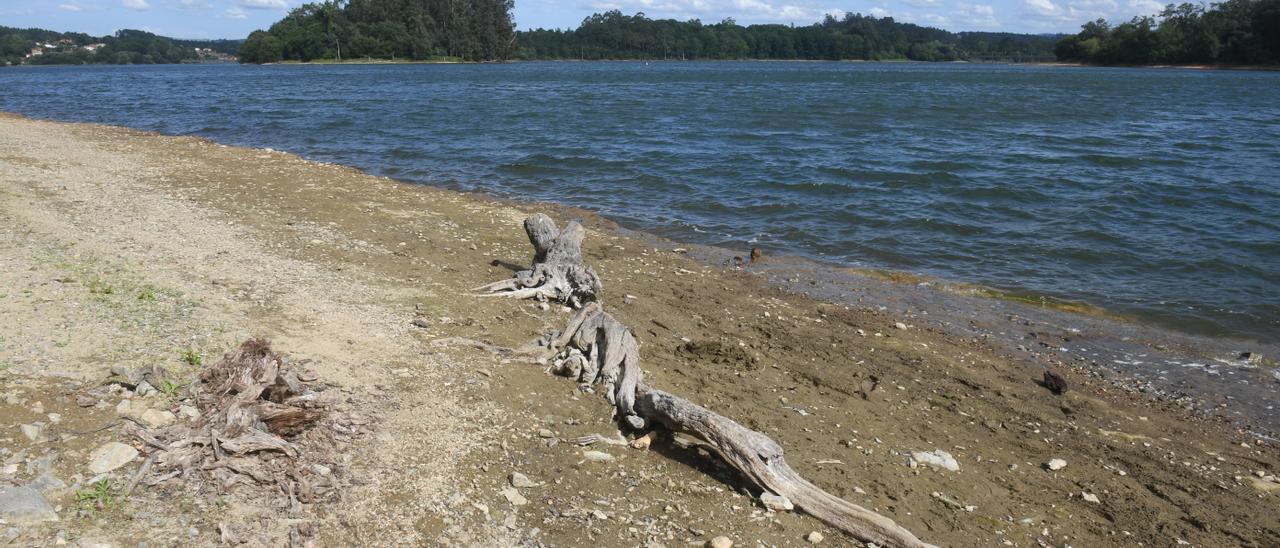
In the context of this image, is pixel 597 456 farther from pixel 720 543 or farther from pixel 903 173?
pixel 903 173

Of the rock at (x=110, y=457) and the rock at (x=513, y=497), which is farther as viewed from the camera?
the rock at (x=513, y=497)

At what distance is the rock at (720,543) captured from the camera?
4.91 metres

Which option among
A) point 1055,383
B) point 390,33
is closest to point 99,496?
point 1055,383

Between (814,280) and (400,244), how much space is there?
237 inches

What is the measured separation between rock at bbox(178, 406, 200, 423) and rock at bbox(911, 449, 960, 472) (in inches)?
206

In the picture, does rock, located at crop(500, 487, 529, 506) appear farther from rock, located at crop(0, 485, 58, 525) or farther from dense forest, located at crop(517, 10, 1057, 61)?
dense forest, located at crop(517, 10, 1057, 61)

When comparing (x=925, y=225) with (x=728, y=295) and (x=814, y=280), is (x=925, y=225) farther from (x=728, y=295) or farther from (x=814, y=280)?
(x=728, y=295)

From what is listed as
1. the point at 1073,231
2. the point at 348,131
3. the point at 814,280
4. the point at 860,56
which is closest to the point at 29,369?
the point at 814,280

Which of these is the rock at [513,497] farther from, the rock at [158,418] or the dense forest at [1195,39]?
the dense forest at [1195,39]

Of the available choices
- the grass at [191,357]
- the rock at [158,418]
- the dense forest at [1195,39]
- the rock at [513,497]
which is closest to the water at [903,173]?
the rock at [513,497]

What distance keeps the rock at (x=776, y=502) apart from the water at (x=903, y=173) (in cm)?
803

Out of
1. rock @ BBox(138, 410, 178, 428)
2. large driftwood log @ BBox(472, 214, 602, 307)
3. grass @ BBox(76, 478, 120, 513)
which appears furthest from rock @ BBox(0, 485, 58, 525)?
large driftwood log @ BBox(472, 214, 602, 307)

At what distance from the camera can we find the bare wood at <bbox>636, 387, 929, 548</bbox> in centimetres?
520

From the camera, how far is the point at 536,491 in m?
5.35
